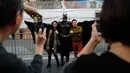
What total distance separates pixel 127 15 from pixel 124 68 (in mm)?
216

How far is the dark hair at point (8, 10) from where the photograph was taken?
141 centimetres

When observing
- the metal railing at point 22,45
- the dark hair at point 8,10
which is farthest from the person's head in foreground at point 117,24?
the metal railing at point 22,45

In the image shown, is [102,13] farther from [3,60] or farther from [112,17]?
[3,60]

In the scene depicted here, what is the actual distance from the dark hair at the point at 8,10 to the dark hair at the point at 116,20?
0.40 meters

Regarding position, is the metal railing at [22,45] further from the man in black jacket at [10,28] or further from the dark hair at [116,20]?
the dark hair at [116,20]

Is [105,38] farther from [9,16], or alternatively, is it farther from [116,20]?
[9,16]

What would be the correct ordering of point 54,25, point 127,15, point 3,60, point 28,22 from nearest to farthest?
point 127,15 < point 3,60 < point 54,25 < point 28,22

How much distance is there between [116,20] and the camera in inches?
50.5

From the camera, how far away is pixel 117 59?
1.29 metres

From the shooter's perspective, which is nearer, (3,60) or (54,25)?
(3,60)

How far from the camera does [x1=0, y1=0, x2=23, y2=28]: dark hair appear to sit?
1.41 meters

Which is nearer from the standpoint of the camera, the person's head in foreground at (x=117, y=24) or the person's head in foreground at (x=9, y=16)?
the person's head in foreground at (x=117, y=24)

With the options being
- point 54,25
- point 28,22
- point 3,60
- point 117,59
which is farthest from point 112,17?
point 28,22

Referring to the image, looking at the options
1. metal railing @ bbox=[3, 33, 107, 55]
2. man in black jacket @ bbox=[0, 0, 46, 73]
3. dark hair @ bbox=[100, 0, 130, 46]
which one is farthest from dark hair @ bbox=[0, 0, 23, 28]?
metal railing @ bbox=[3, 33, 107, 55]
